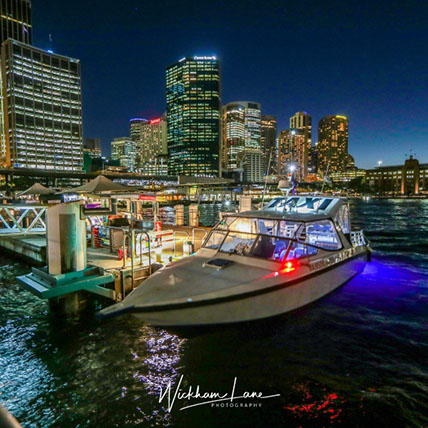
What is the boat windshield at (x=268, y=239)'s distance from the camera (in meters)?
7.72

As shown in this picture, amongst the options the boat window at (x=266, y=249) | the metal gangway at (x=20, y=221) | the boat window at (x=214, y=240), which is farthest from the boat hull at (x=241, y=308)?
the metal gangway at (x=20, y=221)

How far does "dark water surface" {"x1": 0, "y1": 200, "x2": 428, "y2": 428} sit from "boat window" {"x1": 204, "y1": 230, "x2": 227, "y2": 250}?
9.18 ft

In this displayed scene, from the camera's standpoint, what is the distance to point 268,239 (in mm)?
7980

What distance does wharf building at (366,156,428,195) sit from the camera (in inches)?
6924

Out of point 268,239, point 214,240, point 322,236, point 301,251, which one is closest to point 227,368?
point 268,239

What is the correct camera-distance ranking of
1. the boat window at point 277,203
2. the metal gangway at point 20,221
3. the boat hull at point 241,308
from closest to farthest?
the boat hull at point 241,308
the boat window at point 277,203
the metal gangway at point 20,221

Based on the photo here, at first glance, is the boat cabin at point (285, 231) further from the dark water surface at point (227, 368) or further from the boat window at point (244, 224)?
the dark water surface at point (227, 368)

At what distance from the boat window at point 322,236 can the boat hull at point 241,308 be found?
6.41 feet

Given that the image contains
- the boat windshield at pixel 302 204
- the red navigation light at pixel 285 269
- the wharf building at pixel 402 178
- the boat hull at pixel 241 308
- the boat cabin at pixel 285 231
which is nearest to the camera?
the boat hull at pixel 241 308

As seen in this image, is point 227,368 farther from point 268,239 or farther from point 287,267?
point 268,239

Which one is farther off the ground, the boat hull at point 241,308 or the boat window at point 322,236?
the boat window at point 322,236

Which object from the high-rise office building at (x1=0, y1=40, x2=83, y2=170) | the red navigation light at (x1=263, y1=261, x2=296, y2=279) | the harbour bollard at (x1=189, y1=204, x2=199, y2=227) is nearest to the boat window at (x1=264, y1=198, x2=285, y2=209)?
the red navigation light at (x1=263, y1=261, x2=296, y2=279)

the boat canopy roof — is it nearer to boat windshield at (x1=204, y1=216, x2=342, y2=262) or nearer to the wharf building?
boat windshield at (x1=204, y1=216, x2=342, y2=262)

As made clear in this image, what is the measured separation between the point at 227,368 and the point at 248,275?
215 cm
